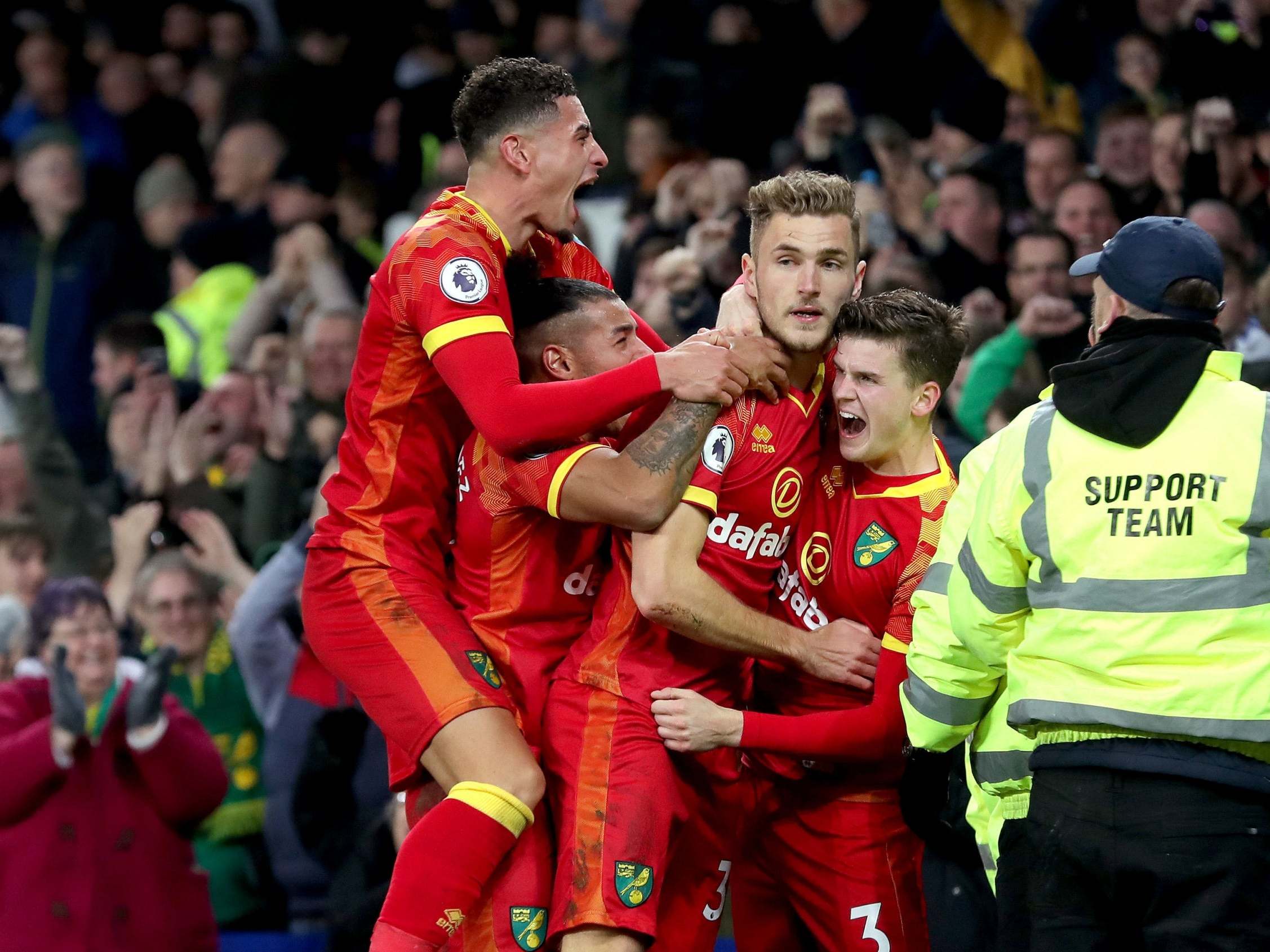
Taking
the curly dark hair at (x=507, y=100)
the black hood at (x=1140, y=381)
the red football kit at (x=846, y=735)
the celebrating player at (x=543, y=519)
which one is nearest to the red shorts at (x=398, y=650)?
the celebrating player at (x=543, y=519)

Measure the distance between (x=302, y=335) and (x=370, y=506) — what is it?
16.6 feet

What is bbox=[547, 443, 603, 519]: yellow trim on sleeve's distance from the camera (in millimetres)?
4434

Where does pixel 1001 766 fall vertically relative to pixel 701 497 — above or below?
below

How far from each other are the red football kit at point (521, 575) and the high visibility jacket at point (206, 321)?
577 centimetres

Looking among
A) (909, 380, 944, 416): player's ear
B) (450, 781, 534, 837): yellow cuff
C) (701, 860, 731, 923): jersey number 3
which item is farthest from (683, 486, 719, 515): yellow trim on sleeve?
(701, 860, 731, 923): jersey number 3

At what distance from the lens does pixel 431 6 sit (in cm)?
1196

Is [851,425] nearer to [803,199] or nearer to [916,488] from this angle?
[916,488]

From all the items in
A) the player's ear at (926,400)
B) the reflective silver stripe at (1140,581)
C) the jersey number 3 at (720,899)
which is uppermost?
the player's ear at (926,400)

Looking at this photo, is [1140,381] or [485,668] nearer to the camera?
[1140,381]

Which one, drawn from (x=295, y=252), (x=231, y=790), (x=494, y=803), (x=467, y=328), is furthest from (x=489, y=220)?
(x=295, y=252)

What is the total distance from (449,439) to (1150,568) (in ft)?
6.46

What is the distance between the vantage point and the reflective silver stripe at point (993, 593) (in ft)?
13.1

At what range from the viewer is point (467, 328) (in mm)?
4453

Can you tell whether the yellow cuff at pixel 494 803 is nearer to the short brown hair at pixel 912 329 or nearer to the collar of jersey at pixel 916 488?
the collar of jersey at pixel 916 488
